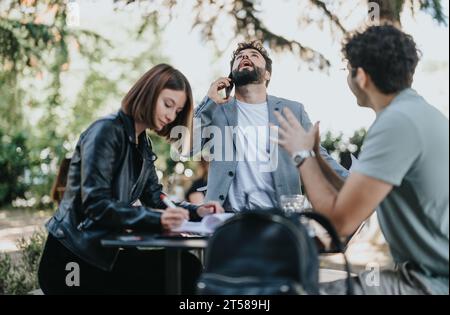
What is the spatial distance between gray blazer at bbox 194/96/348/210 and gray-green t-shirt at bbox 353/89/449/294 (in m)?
1.44

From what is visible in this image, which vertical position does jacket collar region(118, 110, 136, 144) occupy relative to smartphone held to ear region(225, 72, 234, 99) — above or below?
below

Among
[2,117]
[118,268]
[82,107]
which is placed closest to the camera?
[118,268]

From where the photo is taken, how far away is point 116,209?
8.56ft

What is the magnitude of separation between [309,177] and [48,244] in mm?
1186

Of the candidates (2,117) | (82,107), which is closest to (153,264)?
(2,117)

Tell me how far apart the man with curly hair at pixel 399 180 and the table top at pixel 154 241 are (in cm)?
49

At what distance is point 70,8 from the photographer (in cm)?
698

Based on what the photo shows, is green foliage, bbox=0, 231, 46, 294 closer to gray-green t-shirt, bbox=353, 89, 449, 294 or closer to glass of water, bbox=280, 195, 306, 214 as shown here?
glass of water, bbox=280, 195, 306, 214

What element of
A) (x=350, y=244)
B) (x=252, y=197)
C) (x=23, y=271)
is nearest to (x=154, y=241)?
(x=252, y=197)

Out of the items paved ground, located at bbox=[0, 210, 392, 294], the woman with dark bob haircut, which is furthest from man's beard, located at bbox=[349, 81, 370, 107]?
paved ground, located at bbox=[0, 210, 392, 294]

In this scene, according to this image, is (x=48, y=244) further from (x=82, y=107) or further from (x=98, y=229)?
(x=82, y=107)

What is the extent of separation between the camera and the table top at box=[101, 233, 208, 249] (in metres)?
2.36

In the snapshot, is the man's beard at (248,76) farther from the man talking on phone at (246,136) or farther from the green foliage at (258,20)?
the green foliage at (258,20)

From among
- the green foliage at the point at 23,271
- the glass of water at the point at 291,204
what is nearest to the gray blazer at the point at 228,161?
the glass of water at the point at 291,204
